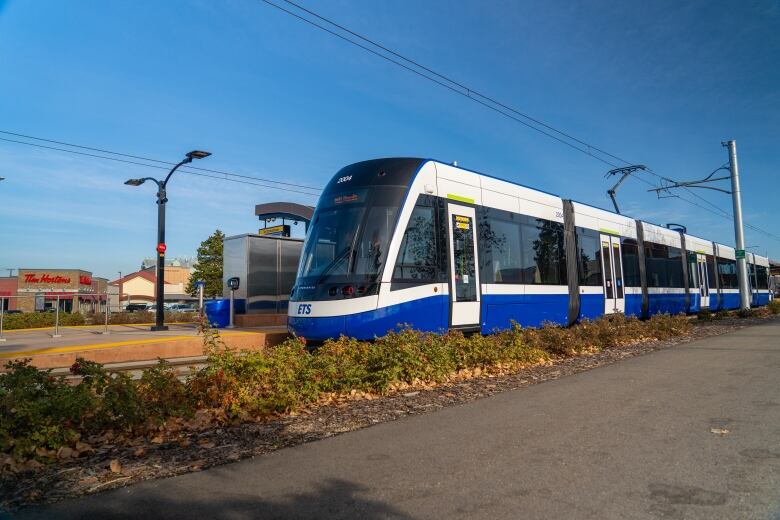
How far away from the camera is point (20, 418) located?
4.36 m

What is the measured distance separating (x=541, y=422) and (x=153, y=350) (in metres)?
9.89

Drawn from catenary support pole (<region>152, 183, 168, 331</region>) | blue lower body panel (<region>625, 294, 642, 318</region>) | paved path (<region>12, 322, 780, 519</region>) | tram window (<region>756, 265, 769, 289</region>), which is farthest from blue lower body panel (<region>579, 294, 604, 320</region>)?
tram window (<region>756, 265, 769, 289</region>)

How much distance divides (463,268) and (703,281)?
1835 cm

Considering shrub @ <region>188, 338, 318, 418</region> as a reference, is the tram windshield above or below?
above

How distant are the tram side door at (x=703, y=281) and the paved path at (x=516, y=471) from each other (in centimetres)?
1945

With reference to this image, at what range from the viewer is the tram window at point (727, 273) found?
25.8 meters

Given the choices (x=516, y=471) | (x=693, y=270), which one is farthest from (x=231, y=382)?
(x=693, y=270)

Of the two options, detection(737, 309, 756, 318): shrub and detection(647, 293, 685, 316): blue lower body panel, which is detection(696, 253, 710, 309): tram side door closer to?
detection(737, 309, 756, 318): shrub

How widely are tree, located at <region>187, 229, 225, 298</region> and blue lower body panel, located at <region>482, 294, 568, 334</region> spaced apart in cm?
4228

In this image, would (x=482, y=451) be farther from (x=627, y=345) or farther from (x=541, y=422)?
(x=627, y=345)

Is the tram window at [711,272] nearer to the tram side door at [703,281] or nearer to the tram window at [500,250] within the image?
the tram side door at [703,281]

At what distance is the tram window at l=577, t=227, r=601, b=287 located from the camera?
46.9 ft

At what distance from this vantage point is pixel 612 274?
15867 mm

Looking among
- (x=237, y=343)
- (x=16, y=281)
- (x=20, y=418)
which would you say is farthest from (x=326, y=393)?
(x=16, y=281)
